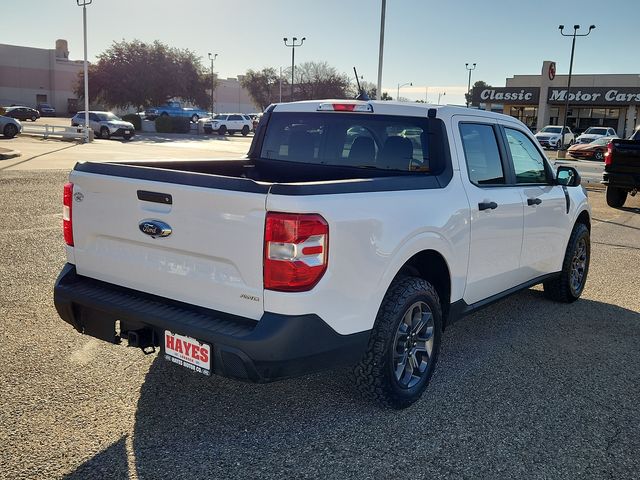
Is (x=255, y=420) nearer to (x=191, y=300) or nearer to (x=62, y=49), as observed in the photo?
(x=191, y=300)

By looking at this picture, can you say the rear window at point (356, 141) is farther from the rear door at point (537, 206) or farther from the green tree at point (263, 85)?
the green tree at point (263, 85)

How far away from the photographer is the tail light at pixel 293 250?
290 centimetres

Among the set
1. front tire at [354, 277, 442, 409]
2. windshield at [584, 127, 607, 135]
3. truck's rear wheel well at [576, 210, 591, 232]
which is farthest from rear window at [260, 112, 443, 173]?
windshield at [584, 127, 607, 135]

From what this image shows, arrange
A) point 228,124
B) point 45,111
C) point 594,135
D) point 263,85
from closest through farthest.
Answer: point 594,135
point 228,124
point 45,111
point 263,85

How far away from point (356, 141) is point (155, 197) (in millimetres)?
1731

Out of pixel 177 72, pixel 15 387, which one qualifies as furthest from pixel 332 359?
pixel 177 72

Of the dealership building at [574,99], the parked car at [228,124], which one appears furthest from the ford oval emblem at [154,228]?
the dealership building at [574,99]

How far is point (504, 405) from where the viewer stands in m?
3.89

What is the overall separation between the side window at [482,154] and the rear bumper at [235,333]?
1.71 m

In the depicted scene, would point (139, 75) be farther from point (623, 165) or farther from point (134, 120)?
point (623, 165)

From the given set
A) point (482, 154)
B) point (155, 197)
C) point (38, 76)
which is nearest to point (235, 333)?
point (155, 197)

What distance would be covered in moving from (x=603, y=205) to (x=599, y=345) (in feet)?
36.6

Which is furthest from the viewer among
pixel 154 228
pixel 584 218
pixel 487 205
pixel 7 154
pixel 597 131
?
pixel 597 131

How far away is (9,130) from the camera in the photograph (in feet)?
102
